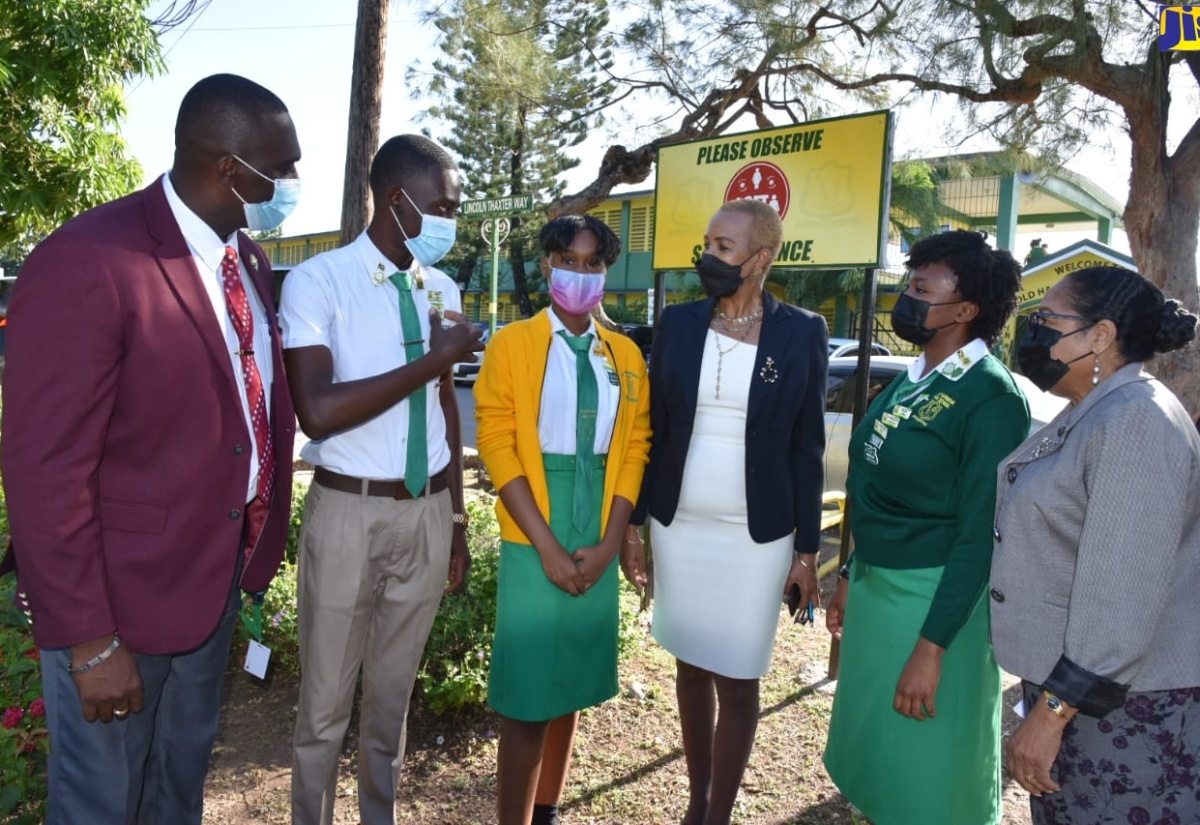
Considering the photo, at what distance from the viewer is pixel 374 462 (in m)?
2.42

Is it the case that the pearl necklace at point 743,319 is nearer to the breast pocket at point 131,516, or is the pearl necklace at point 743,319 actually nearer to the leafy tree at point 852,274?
the breast pocket at point 131,516

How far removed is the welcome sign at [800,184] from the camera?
4.55 metres

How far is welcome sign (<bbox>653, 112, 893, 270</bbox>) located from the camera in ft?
14.9

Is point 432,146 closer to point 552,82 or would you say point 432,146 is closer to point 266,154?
point 266,154

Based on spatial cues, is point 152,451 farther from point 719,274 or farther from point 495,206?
point 495,206

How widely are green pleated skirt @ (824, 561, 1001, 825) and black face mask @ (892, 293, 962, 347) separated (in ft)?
2.23

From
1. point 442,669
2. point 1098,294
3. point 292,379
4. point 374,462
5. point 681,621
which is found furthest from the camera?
point 442,669

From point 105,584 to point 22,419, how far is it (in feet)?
1.22

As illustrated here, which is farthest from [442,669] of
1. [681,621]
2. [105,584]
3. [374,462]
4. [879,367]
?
[879,367]

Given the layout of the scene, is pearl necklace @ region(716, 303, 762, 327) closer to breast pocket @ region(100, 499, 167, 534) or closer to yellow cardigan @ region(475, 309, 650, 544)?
yellow cardigan @ region(475, 309, 650, 544)

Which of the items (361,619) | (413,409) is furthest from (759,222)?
(361,619)

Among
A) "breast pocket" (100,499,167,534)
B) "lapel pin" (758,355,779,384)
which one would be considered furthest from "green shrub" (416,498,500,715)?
"breast pocket" (100,499,167,534)

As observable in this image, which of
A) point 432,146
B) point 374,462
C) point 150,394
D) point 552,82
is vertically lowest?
point 374,462

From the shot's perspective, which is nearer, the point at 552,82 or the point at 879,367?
the point at 879,367
